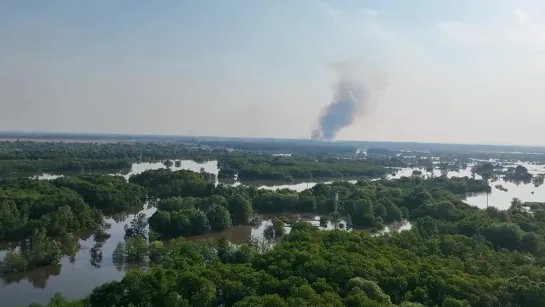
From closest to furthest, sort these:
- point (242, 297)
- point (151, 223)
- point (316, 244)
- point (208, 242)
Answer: point (242, 297) → point (316, 244) → point (208, 242) → point (151, 223)

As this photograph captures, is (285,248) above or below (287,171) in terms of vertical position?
above

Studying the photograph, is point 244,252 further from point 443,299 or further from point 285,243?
point 443,299

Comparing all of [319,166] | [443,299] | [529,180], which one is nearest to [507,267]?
[443,299]

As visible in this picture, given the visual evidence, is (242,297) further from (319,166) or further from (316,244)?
(319,166)

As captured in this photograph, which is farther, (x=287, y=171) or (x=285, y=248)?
(x=287, y=171)

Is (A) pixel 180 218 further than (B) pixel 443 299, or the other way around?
(A) pixel 180 218

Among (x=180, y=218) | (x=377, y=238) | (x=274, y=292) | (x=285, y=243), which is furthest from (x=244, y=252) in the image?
(x=180, y=218)

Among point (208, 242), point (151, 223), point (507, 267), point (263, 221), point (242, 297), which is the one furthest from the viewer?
point (263, 221)

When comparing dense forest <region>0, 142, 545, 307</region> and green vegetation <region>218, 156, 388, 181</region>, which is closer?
dense forest <region>0, 142, 545, 307</region>

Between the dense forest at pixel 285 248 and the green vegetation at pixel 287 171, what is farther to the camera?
the green vegetation at pixel 287 171
